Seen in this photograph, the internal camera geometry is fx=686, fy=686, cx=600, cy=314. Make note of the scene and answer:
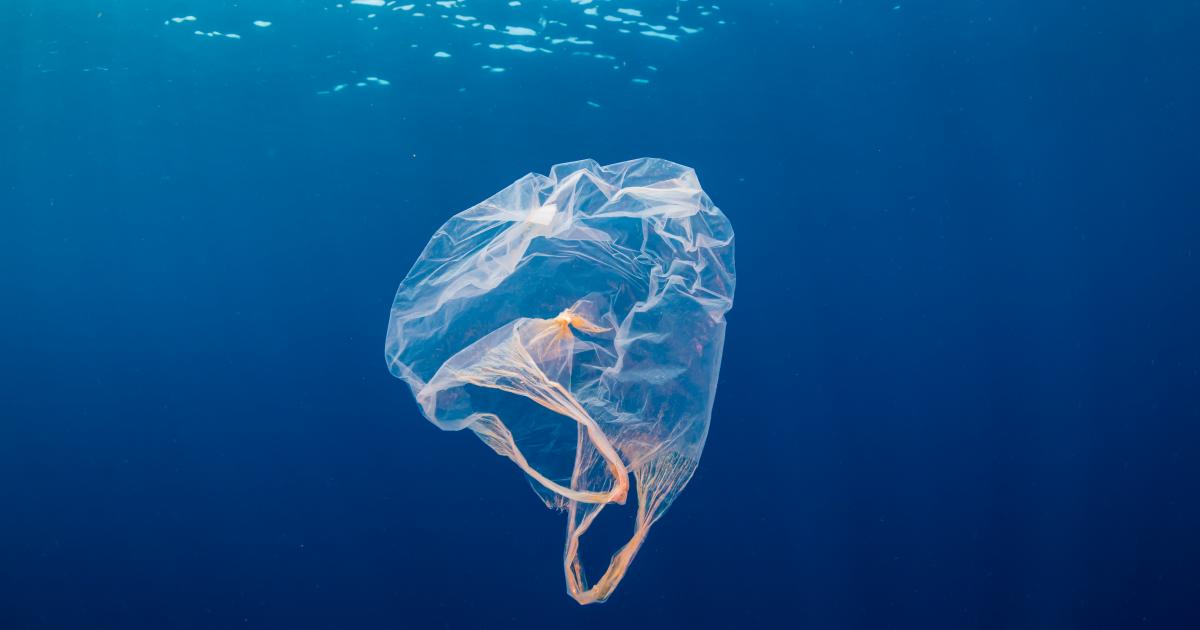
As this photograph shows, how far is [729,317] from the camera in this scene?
190 inches

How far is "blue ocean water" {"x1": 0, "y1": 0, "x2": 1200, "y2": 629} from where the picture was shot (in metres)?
4.98

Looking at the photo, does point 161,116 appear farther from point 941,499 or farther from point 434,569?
point 941,499

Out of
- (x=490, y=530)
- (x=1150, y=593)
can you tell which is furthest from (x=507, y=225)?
(x=1150, y=593)

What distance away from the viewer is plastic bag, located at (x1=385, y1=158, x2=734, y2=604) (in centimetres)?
293

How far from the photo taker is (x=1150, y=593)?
5492 mm

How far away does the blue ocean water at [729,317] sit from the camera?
16.3 feet

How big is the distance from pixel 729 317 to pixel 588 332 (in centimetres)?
208

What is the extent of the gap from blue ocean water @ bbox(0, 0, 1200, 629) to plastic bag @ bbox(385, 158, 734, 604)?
6.11 feet

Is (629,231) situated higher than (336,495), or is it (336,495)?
(629,231)

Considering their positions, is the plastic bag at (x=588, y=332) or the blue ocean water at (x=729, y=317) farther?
the blue ocean water at (x=729, y=317)

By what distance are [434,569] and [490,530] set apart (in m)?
0.56

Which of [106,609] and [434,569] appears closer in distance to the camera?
[434,569]

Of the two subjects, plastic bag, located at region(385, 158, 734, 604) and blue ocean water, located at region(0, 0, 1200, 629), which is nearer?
plastic bag, located at region(385, 158, 734, 604)

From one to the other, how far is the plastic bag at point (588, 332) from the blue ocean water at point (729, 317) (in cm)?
186
